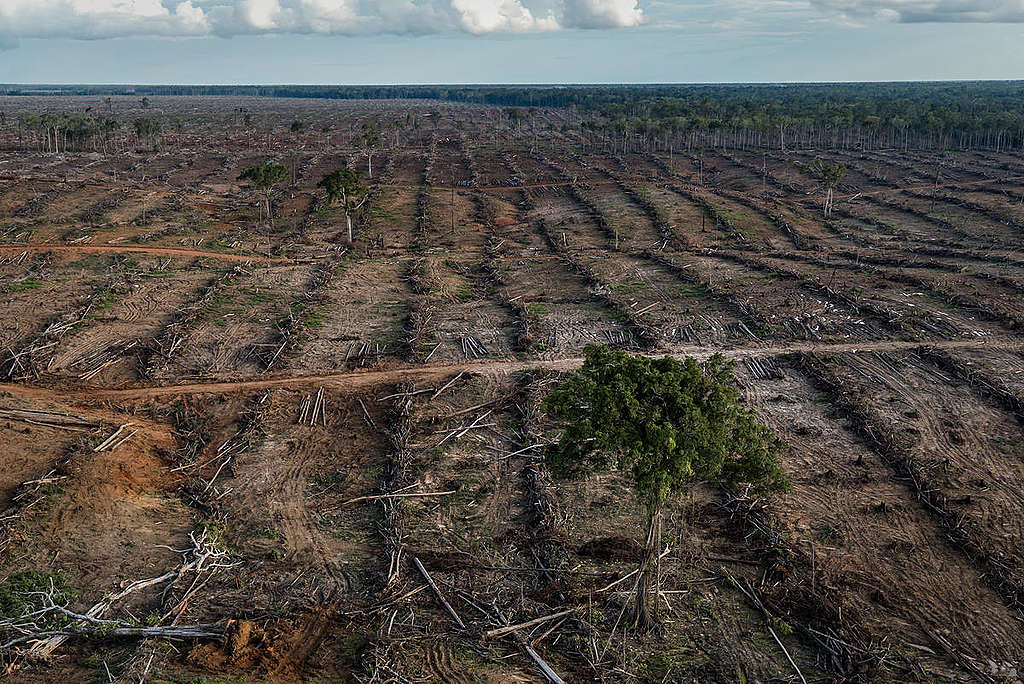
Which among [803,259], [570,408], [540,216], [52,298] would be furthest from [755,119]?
[570,408]

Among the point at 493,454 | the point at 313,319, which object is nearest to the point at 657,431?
the point at 493,454

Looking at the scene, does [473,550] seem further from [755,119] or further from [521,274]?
[755,119]

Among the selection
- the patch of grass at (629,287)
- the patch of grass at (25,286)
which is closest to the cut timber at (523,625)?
the patch of grass at (629,287)

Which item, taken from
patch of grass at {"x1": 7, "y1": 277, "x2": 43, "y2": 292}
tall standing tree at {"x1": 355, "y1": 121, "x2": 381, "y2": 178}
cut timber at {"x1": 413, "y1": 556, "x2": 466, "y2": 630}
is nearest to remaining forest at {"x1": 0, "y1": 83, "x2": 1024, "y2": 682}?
cut timber at {"x1": 413, "y1": 556, "x2": 466, "y2": 630}

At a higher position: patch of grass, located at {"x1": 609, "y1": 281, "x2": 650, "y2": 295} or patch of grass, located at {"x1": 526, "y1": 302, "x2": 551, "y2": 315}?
patch of grass, located at {"x1": 609, "y1": 281, "x2": 650, "y2": 295}

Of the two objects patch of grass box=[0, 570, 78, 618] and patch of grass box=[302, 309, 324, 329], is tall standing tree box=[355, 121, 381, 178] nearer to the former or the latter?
patch of grass box=[302, 309, 324, 329]

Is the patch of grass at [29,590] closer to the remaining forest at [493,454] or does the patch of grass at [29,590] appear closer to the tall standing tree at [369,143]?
the remaining forest at [493,454]
